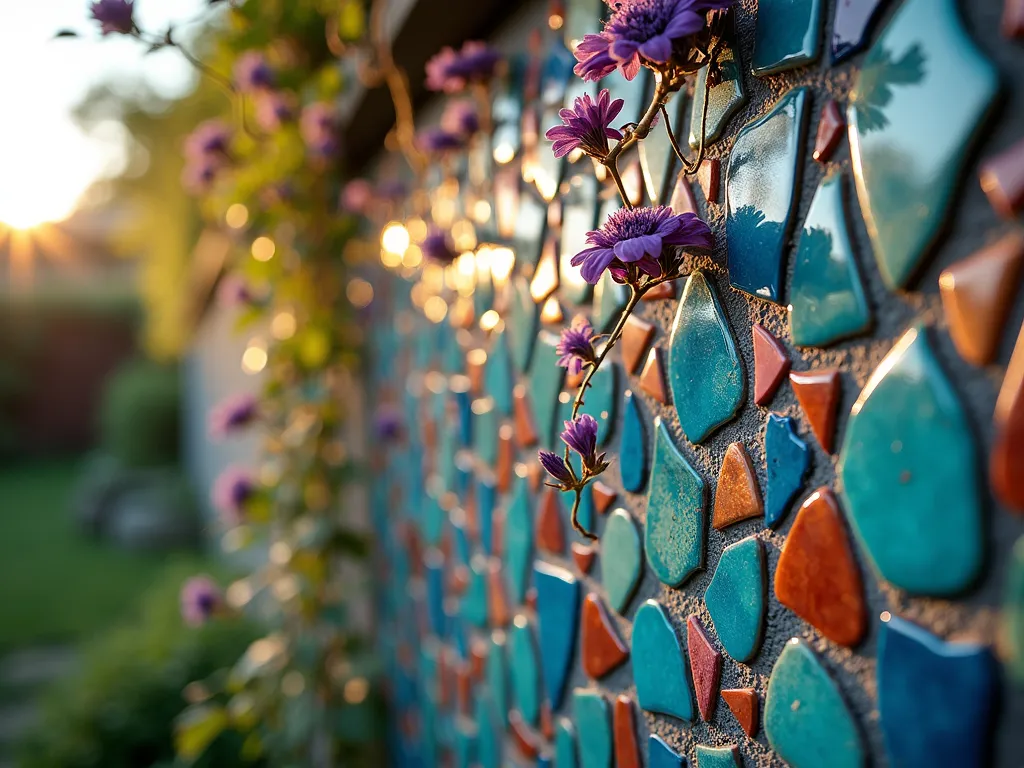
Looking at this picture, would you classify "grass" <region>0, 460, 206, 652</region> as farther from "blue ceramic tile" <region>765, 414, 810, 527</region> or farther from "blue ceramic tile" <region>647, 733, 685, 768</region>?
"blue ceramic tile" <region>765, 414, 810, 527</region>

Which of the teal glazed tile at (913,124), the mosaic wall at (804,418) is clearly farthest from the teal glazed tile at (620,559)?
the teal glazed tile at (913,124)

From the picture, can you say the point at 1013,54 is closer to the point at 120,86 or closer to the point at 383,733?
the point at 383,733

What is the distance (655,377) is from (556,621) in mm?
438

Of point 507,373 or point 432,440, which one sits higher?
point 507,373

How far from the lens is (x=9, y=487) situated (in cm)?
876

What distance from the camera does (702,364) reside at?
0.74 m

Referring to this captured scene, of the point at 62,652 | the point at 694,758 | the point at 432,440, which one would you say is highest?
the point at 432,440

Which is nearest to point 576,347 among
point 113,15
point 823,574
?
point 823,574

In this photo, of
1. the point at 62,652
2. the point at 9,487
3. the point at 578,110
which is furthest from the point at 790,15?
the point at 9,487

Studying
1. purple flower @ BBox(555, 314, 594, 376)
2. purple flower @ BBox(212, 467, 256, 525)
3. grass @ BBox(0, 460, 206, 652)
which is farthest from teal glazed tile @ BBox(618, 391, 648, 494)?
grass @ BBox(0, 460, 206, 652)

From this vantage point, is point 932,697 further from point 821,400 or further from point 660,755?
point 660,755

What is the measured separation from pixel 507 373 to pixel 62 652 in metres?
3.49

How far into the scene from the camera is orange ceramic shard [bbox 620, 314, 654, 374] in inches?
33.3

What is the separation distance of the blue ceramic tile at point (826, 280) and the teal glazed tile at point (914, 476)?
0.05 meters
